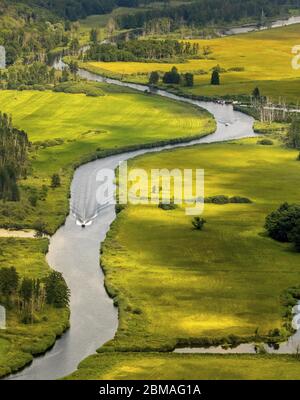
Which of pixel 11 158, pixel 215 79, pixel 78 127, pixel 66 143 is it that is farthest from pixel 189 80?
pixel 11 158

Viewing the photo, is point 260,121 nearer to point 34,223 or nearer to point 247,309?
point 34,223

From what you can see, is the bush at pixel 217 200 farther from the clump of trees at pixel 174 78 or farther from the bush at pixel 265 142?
the clump of trees at pixel 174 78

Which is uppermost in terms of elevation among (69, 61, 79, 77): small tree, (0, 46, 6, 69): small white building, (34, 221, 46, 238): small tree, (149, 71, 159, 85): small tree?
(0, 46, 6, 69): small white building

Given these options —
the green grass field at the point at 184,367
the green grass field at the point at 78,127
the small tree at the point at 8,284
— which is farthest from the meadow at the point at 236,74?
the green grass field at the point at 184,367

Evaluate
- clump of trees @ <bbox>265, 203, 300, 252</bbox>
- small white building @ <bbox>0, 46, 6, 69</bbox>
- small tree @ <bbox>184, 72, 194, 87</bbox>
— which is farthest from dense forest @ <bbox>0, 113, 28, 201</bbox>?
small white building @ <bbox>0, 46, 6, 69</bbox>

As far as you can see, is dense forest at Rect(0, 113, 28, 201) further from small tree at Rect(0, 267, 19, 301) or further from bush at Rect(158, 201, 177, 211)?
small tree at Rect(0, 267, 19, 301)

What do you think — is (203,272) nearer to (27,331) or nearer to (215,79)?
(27,331)

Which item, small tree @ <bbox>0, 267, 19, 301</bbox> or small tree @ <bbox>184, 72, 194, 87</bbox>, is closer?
small tree @ <bbox>0, 267, 19, 301</bbox>
